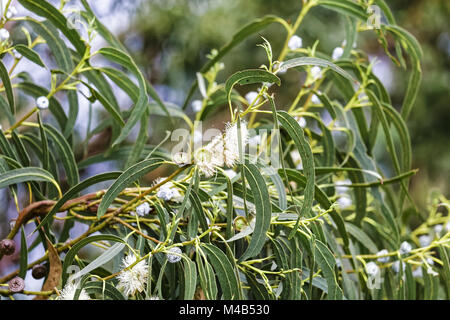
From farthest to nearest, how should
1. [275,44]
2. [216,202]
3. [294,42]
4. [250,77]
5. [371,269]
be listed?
[275,44] → [294,42] → [371,269] → [216,202] → [250,77]

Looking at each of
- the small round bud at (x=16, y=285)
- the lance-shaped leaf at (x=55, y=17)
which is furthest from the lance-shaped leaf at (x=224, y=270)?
the lance-shaped leaf at (x=55, y=17)

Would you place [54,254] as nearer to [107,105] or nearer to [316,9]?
[107,105]

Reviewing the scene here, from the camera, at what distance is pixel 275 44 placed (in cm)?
216

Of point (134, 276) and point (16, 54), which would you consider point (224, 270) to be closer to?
point (134, 276)

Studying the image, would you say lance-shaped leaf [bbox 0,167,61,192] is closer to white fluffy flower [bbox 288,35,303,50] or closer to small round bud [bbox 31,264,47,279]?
small round bud [bbox 31,264,47,279]

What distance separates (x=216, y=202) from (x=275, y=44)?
1.57 meters

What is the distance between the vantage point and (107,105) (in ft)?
2.46

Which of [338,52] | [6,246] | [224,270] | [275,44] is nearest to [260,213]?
[224,270]

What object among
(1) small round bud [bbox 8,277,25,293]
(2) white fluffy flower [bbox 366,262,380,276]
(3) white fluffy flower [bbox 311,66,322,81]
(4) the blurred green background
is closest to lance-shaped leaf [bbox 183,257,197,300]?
(1) small round bud [bbox 8,277,25,293]

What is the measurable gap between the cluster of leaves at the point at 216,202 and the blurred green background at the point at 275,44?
116 centimetres

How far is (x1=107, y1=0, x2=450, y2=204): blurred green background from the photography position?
2.11 meters

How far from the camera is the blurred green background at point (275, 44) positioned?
83.1 inches
